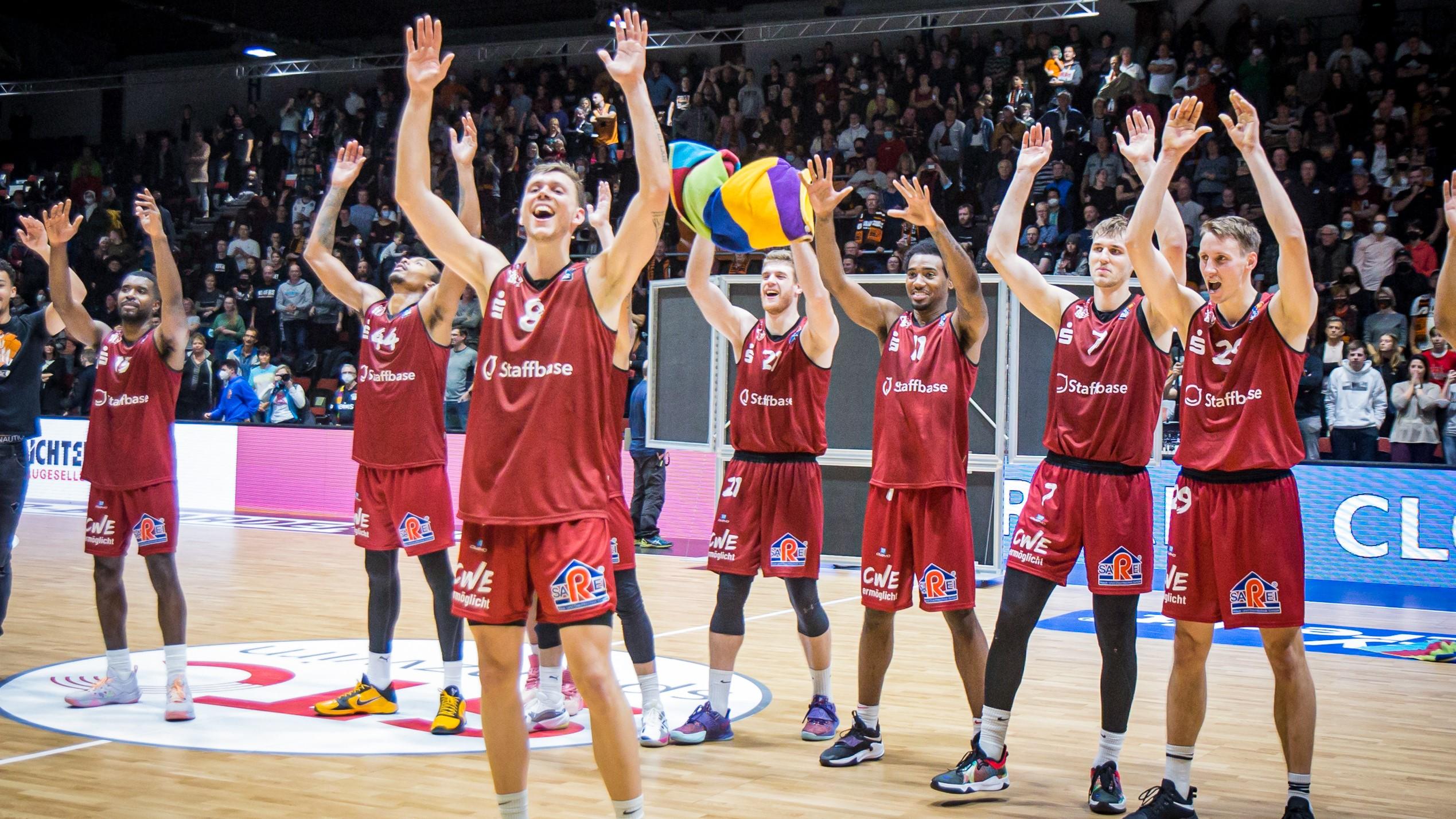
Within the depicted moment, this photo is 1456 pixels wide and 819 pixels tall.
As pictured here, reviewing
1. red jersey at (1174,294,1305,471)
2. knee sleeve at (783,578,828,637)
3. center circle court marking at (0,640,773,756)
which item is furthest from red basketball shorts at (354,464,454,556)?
red jersey at (1174,294,1305,471)

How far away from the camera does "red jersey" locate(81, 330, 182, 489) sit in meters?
6.00

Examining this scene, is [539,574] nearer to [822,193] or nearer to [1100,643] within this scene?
[822,193]

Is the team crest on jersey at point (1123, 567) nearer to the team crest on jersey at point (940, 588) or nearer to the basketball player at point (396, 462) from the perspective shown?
the team crest on jersey at point (940, 588)

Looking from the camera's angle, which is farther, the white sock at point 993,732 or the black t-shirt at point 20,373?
the black t-shirt at point 20,373

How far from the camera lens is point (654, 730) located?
5512 mm

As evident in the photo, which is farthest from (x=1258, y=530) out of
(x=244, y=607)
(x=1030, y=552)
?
(x=244, y=607)

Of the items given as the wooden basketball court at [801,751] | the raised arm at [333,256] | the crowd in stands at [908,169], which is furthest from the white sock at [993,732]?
the crowd in stands at [908,169]

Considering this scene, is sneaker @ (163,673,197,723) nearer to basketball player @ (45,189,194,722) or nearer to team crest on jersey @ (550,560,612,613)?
basketball player @ (45,189,194,722)

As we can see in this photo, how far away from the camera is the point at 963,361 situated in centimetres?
528

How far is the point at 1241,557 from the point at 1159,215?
1226 mm

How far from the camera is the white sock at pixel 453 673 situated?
571 cm

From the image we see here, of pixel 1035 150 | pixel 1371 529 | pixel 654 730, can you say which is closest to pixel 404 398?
pixel 654 730

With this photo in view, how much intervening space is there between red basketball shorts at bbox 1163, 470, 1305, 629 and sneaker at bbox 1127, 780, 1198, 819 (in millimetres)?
591

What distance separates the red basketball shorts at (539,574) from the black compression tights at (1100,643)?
171 centimetres
